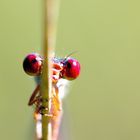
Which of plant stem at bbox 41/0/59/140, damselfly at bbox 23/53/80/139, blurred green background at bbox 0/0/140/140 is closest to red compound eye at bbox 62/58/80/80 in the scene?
damselfly at bbox 23/53/80/139

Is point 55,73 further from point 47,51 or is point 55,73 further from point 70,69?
point 47,51

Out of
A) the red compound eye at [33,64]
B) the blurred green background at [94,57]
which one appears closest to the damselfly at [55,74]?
the red compound eye at [33,64]

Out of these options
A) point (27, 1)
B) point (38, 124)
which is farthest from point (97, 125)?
point (38, 124)

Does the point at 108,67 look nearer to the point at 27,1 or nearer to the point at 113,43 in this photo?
the point at 113,43

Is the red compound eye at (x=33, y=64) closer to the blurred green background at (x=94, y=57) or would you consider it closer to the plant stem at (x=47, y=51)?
the plant stem at (x=47, y=51)

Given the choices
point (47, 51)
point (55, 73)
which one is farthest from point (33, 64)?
point (47, 51)

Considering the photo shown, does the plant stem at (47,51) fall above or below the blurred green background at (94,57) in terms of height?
below

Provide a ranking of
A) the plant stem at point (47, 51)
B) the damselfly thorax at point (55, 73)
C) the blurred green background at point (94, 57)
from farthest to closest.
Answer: the blurred green background at point (94, 57) < the damselfly thorax at point (55, 73) < the plant stem at point (47, 51)
